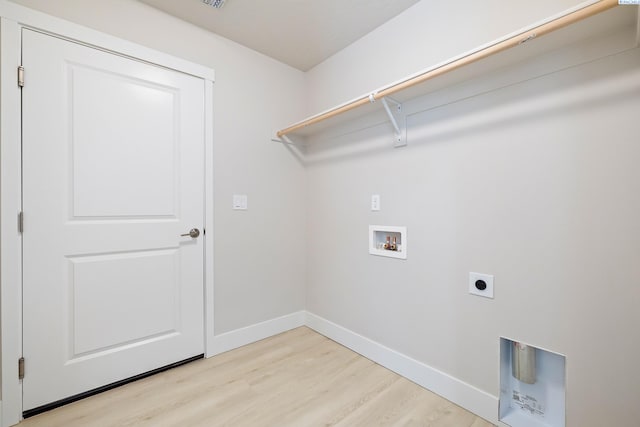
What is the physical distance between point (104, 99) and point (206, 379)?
73.4 inches

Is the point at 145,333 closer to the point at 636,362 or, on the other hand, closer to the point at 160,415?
the point at 160,415

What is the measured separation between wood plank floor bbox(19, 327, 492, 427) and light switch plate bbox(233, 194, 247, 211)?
1147 mm

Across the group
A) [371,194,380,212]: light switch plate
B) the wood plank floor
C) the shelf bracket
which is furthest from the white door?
[371,194,380,212]: light switch plate

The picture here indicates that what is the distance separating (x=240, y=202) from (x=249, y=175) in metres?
0.24

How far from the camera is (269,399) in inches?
62.9

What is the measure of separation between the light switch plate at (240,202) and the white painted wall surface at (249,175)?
0.14ft

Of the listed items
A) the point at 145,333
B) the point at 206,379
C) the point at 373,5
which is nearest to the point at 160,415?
the point at 206,379

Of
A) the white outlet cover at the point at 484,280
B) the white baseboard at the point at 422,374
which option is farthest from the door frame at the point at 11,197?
the white outlet cover at the point at 484,280

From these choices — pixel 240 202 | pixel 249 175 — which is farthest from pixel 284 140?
pixel 240 202

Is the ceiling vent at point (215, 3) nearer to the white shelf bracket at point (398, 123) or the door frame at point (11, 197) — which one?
the door frame at point (11, 197)

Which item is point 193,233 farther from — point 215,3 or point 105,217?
point 215,3

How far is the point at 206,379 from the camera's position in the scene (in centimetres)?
179

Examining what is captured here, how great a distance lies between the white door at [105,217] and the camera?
1.49m

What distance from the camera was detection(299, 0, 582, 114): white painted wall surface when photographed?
1.38 metres
